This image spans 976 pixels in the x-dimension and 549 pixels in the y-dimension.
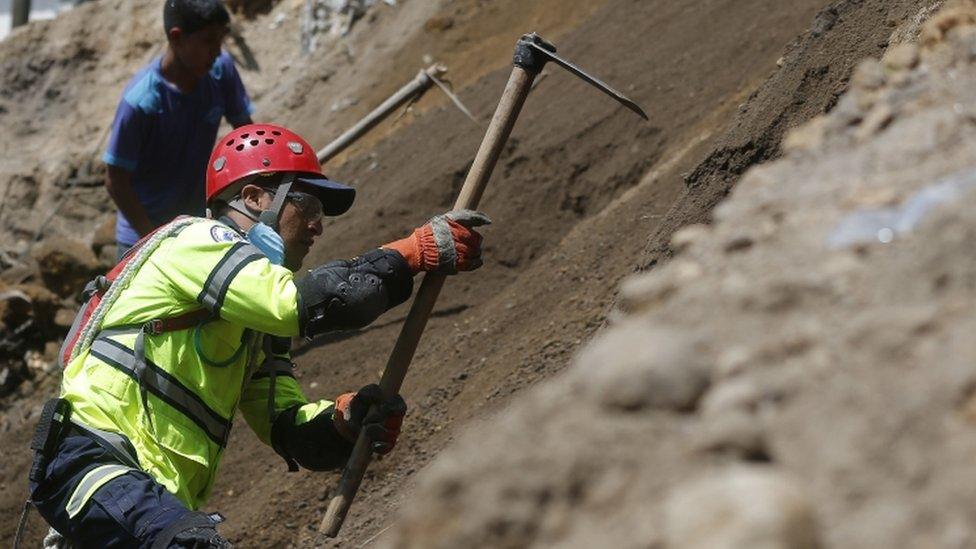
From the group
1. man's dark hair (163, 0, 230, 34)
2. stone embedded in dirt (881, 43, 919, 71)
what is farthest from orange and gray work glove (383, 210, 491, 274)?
man's dark hair (163, 0, 230, 34)

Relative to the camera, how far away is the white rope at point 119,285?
4098 mm

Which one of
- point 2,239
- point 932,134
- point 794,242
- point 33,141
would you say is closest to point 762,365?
point 794,242

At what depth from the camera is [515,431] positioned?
6.51ft

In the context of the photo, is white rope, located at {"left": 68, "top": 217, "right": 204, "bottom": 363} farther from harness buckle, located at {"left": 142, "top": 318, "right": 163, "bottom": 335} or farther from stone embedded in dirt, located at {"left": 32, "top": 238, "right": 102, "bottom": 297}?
stone embedded in dirt, located at {"left": 32, "top": 238, "right": 102, "bottom": 297}

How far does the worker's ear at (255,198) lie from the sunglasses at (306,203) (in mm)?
23

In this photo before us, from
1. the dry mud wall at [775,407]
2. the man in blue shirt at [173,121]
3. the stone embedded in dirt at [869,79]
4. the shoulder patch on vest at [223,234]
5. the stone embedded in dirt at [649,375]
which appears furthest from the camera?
the man in blue shirt at [173,121]

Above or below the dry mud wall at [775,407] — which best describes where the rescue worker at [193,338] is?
below

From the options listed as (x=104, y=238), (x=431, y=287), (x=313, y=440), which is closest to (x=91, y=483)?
(x=313, y=440)

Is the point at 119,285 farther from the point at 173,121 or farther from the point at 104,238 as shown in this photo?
the point at 104,238

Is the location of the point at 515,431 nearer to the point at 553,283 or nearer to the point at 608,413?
the point at 608,413

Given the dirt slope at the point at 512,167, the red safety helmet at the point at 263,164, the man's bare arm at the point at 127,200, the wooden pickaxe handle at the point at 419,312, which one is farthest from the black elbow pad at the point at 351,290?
the man's bare arm at the point at 127,200

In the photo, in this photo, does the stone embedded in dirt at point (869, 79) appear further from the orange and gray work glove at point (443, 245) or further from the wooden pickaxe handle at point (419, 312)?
the wooden pickaxe handle at point (419, 312)

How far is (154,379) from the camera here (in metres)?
4.02

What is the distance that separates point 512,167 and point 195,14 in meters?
2.45
